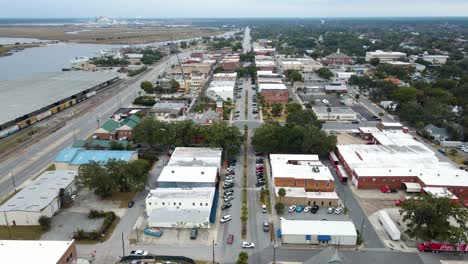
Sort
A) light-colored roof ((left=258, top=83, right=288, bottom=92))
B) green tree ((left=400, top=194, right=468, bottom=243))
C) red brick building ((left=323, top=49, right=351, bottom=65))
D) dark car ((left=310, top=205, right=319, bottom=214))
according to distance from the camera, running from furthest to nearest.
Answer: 1. red brick building ((left=323, top=49, right=351, bottom=65))
2. light-colored roof ((left=258, top=83, right=288, bottom=92))
3. dark car ((left=310, top=205, right=319, bottom=214))
4. green tree ((left=400, top=194, right=468, bottom=243))

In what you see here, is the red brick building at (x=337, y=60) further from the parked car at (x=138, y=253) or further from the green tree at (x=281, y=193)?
the parked car at (x=138, y=253)

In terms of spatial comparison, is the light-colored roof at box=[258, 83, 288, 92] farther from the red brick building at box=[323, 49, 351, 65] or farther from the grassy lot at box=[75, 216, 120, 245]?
the red brick building at box=[323, 49, 351, 65]

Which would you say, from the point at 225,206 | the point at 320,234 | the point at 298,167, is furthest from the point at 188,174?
the point at 320,234

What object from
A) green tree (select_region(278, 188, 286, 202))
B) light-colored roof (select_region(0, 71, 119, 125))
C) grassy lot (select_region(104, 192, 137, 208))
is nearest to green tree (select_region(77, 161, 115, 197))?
grassy lot (select_region(104, 192, 137, 208))

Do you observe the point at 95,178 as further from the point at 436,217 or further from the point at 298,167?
the point at 436,217

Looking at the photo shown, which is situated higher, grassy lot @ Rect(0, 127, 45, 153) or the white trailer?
grassy lot @ Rect(0, 127, 45, 153)

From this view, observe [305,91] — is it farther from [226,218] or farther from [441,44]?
[441,44]

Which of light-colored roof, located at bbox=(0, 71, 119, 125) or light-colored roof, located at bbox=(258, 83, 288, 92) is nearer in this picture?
light-colored roof, located at bbox=(0, 71, 119, 125)
